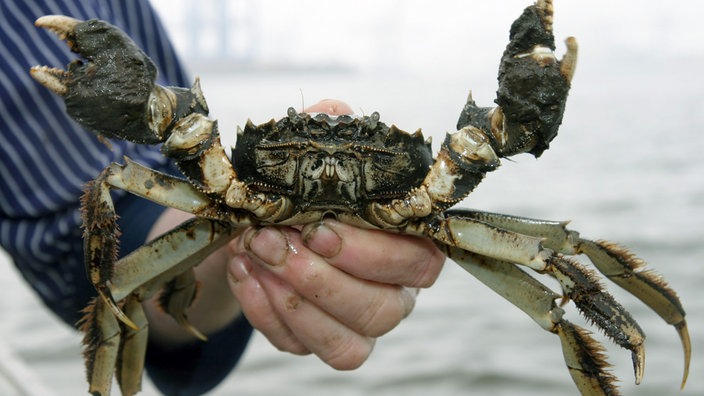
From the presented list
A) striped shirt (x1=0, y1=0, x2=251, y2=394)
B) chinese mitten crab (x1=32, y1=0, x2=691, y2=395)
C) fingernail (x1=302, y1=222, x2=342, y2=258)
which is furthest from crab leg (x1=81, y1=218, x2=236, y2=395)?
striped shirt (x1=0, y1=0, x2=251, y2=394)

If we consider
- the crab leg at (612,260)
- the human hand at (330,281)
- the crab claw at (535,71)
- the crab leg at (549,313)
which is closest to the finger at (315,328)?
the human hand at (330,281)

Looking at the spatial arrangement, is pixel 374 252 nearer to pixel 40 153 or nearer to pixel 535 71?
pixel 535 71

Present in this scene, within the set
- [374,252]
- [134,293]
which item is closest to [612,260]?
[374,252]

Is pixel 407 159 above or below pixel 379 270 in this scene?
above

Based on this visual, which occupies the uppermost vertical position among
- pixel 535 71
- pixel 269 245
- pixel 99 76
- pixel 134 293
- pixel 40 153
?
pixel 535 71

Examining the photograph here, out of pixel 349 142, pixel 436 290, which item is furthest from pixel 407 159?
pixel 436 290

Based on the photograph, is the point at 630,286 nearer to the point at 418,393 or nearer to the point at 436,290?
the point at 418,393

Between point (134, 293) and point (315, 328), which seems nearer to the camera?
point (315, 328)
